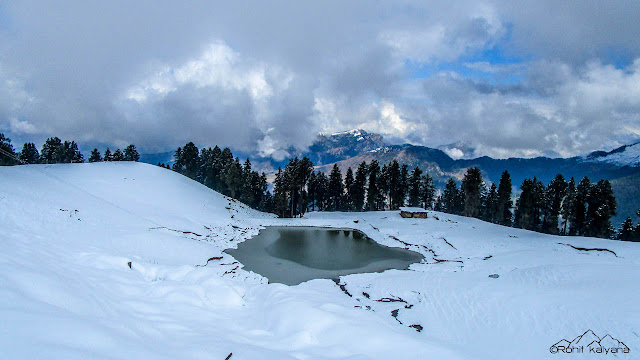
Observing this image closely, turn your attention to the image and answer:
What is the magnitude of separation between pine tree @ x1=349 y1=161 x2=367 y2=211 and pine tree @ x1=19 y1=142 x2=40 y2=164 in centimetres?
8222

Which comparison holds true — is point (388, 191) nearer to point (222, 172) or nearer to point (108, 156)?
point (222, 172)

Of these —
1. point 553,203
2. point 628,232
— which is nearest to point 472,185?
point 553,203

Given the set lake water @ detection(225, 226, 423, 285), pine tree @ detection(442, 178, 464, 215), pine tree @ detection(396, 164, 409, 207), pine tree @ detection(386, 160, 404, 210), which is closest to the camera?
lake water @ detection(225, 226, 423, 285)

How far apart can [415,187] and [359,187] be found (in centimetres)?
1414

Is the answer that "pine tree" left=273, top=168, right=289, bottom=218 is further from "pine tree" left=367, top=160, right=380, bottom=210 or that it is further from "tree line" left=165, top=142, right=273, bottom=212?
"pine tree" left=367, top=160, right=380, bottom=210

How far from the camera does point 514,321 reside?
11.3 meters

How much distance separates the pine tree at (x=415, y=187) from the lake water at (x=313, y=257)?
36.4 m

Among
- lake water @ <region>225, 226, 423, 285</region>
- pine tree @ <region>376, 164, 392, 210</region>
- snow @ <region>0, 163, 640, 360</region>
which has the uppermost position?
pine tree @ <region>376, 164, 392, 210</region>

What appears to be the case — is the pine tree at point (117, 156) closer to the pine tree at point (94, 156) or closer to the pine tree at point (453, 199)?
the pine tree at point (94, 156)

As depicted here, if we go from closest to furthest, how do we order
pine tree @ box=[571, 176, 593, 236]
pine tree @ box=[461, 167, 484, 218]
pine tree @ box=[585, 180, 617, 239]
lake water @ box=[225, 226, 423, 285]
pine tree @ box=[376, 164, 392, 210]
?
lake water @ box=[225, 226, 423, 285] → pine tree @ box=[585, 180, 617, 239] → pine tree @ box=[571, 176, 593, 236] → pine tree @ box=[461, 167, 484, 218] → pine tree @ box=[376, 164, 392, 210]

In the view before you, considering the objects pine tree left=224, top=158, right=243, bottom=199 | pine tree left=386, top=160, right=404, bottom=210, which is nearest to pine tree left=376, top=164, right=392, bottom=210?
pine tree left=386, top=160, right=404, bottom=210

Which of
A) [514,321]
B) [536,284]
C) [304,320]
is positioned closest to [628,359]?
[514,321]

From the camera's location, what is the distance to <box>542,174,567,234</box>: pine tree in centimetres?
5253

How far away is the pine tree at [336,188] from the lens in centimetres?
7594
